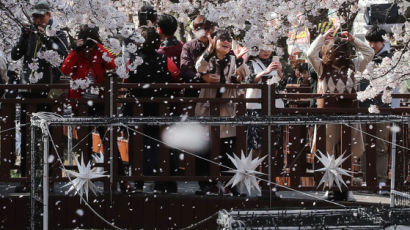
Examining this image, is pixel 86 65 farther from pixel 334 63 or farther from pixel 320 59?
pixel 334 63

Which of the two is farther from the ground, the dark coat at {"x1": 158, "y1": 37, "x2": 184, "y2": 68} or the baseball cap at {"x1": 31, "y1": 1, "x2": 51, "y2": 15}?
the baseball cap at {"x1": 31, "y1": 1, "x2": 51, "y2": 15}

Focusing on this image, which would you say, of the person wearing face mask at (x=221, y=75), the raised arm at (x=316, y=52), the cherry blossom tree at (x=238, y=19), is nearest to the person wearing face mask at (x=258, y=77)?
the person wearing face mask at (x=221, y=75)

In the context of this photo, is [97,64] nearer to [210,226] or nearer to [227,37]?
[227,37]

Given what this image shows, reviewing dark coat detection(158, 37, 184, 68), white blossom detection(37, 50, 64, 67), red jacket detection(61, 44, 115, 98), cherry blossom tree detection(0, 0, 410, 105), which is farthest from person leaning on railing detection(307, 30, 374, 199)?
→ white blossom detection(37, 50, 64, 67)

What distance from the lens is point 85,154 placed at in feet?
27.1

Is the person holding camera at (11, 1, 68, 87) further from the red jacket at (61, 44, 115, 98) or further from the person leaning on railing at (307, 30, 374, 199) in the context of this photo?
the person leaning on railing at (307, 30, 374, 199)

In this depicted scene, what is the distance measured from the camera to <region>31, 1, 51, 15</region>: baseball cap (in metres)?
8.80

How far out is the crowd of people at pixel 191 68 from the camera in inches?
339

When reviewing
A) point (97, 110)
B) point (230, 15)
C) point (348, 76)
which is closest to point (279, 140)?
point (348, 76)

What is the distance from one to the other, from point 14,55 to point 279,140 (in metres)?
3.32

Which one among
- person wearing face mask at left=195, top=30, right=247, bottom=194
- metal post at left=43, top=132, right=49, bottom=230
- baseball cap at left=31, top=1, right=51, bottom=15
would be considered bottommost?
metal post at left=43, top=132, right=49, bottom=230

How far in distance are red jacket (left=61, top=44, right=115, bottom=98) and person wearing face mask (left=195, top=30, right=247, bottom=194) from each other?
3.68 ft

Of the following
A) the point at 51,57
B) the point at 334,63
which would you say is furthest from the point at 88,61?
the point at 334,63

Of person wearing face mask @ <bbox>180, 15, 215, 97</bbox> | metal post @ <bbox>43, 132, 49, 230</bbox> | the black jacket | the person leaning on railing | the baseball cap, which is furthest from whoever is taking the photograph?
the black jacket
